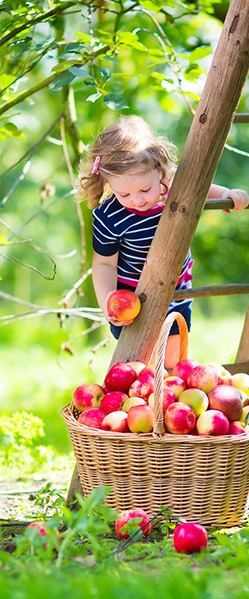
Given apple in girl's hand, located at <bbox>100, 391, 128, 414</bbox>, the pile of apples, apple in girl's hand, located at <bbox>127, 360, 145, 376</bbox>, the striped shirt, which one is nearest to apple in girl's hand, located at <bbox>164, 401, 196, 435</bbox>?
the pile of apples

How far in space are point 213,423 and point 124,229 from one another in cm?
94

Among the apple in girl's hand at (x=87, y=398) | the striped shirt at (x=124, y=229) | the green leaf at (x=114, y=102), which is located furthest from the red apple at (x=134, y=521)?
the green leaf at (x=114, y=102)

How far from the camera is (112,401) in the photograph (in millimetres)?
2430

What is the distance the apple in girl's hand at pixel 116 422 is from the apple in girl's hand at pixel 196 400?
211 mm

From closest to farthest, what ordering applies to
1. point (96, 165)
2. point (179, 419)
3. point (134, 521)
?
1. point (134, 521)
2. point (179, 419)
3. point (96, 165)

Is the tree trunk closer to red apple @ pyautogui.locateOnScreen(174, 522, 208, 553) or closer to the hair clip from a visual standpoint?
the hair clip

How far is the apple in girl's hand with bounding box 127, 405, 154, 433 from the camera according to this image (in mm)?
2248

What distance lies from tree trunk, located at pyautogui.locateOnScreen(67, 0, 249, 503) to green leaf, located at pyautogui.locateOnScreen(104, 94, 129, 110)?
0.27 metres

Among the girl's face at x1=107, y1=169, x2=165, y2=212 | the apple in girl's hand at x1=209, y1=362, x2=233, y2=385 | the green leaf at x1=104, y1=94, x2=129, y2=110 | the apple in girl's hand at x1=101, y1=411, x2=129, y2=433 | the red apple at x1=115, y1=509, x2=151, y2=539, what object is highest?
the green leaf at x1=104, y1=94, x2=129, y2=110

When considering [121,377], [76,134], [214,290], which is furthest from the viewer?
[76,134]

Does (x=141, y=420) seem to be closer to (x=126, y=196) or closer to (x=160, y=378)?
(x=160, y=378)

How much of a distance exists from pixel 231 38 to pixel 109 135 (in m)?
0.62

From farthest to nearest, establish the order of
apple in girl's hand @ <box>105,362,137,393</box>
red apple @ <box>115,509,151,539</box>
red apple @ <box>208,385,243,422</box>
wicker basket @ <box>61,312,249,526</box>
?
apple in girl's hand @ <box>105,362,137,393</box> < red apple @ <box>208,385,243,422</box> < wicker basket @ <box>61,312,249,526</box> < red apple @ <box>115,509,151,539</box>

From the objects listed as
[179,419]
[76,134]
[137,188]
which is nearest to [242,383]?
[179,419]
